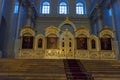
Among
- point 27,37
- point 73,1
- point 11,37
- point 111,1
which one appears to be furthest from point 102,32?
point 73,1

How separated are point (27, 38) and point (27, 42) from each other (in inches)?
16.1

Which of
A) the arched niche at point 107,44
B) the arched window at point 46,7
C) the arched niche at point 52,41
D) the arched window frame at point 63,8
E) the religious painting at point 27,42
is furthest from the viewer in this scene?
the arched window at point 46,7

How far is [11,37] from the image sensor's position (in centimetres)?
1848

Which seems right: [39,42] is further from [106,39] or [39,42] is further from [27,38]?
[106,39]

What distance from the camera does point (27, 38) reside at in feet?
57.0

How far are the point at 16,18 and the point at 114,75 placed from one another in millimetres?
15008

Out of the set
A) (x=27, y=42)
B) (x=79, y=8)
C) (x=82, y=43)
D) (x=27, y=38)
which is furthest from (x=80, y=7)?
(x=27, y=42)

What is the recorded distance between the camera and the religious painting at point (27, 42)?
17.1 meters

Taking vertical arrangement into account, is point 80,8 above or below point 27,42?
above

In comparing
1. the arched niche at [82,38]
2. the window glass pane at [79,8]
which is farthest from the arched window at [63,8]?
the arched niche at [82,38]

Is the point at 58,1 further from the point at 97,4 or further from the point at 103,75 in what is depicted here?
the point at 103,75

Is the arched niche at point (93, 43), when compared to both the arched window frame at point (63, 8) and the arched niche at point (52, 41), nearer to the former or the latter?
the arched niche at point (52, 41)

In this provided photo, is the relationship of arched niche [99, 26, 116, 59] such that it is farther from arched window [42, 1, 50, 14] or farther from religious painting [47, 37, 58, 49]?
arched window [42, 1, 50, 14]

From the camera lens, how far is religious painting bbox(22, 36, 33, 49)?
17062 millimetres
